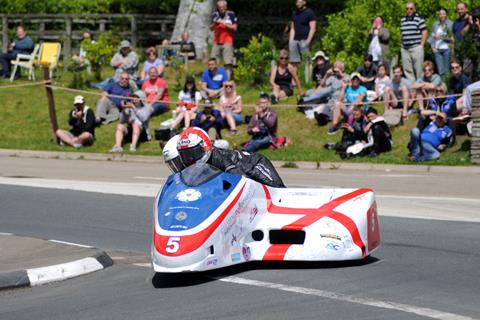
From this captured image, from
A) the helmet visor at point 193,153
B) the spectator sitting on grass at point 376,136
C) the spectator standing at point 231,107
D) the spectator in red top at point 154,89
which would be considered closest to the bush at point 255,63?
the spectator in red top at point 154,89

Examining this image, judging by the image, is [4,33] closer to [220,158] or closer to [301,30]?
[301,30]

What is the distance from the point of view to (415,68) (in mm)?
24953

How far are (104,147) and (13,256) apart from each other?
13.9 metres

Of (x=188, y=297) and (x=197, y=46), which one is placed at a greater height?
(x=197, y=46)

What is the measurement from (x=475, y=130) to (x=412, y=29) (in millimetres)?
4129

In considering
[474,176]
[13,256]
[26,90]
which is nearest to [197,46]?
[26,90]

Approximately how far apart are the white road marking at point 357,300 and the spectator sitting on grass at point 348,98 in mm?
13537

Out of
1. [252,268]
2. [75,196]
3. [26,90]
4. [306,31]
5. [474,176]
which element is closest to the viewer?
[252,268]

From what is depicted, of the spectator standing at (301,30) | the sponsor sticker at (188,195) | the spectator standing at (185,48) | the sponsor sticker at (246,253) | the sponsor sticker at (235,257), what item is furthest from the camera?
the spectator standing at (185,48)

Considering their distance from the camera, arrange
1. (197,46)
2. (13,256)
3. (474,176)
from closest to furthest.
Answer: (13,256), (474,176), (197,46)

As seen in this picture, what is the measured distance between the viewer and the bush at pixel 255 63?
2908 centimetres

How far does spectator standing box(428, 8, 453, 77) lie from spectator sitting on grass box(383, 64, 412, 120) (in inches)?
41.1

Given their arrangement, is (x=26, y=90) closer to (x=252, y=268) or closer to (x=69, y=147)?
(x=69, y=147)

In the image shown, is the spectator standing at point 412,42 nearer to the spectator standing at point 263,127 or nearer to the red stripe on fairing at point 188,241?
the spectator standing at point 263,127
